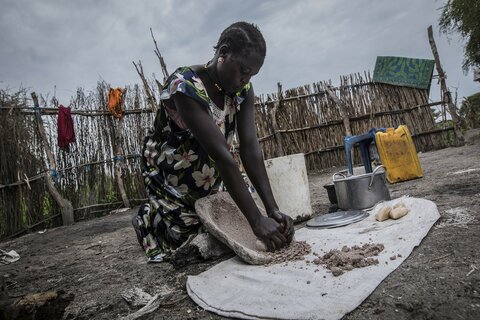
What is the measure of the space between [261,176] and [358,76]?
5.93 meters

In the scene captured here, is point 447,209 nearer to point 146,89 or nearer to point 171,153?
point 171,153

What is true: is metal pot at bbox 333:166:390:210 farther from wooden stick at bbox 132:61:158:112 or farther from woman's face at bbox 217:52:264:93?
wooden stick at bbox 132:61:158:112

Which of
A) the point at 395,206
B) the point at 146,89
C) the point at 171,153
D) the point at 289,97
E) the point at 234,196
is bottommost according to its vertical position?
the point at 395,206

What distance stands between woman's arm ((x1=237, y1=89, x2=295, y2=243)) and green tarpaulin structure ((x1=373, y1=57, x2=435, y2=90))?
5.86 meters

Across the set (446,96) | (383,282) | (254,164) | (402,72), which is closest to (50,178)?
(254,164)

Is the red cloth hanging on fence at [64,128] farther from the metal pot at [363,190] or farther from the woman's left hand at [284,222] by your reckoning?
the woman's left hand at [284,222]

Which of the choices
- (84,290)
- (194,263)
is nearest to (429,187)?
(194,263)

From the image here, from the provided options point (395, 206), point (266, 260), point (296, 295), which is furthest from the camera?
point (395, 206)

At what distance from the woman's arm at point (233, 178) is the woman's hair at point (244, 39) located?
1.25ft

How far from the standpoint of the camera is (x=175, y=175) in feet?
6.77

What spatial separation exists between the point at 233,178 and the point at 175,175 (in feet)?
1.92

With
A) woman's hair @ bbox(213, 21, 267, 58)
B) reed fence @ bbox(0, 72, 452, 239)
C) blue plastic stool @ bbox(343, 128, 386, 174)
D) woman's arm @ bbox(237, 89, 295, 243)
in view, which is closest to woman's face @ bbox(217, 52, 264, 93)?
woman's hair @ bbox(213, 21, 267, 58)

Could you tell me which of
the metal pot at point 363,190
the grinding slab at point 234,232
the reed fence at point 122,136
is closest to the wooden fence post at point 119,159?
the reed fence at point 122,136

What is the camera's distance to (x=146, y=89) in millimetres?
6191
